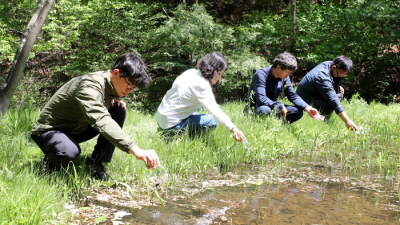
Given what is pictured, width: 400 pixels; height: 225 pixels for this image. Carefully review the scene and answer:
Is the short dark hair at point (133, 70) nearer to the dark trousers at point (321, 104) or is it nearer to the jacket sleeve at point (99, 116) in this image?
the jacket sleeve at point (99, 116)

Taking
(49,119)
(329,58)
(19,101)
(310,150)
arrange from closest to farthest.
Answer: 1. (49,119)
2. (310,150)
3. (19,101)
4. (329,58)

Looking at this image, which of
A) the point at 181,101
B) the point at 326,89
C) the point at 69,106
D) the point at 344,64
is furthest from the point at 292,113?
the point at 69,106

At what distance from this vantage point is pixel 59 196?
7.55 feet

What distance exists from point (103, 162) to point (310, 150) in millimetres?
2678

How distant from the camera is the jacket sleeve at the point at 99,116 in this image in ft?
7.06

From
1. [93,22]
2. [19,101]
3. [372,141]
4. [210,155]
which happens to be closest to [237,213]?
[210,155]

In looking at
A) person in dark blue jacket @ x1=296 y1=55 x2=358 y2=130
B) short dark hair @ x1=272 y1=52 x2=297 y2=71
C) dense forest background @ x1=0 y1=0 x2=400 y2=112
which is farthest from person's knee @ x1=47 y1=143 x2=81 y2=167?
dense forest background @ x1=0 y1=0 x2=400 y2=112

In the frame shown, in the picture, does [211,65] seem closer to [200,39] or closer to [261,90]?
[261,90]

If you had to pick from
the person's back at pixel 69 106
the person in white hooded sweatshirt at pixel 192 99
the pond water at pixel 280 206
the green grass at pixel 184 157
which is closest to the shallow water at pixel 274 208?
the pond water at pixel 280 206

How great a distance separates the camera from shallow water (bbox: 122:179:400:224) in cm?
225

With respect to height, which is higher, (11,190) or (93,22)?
(93,22)

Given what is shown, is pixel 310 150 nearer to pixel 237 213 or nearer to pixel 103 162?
pixel 237 213

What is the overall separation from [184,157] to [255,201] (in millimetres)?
958

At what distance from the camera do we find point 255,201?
2.60m
